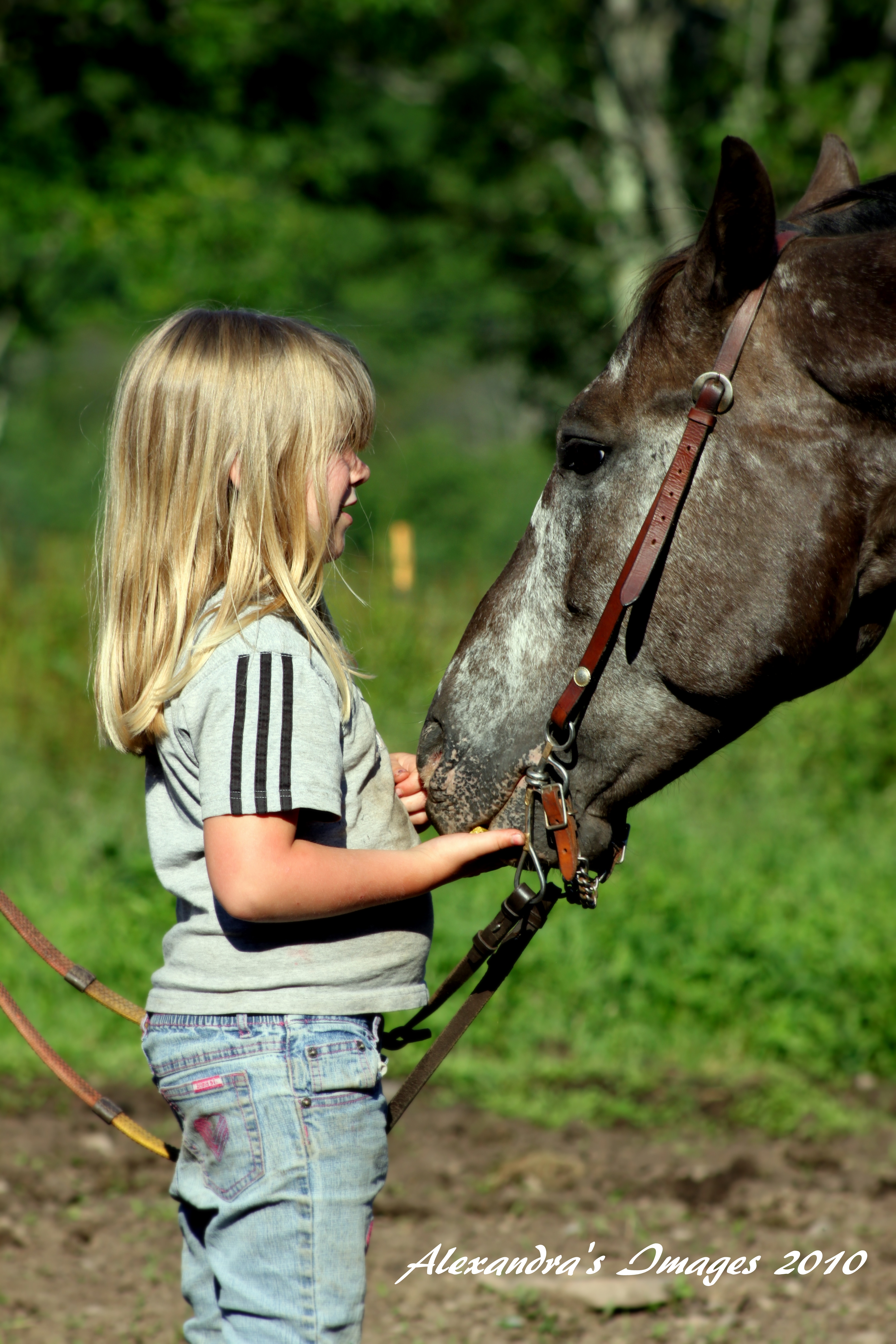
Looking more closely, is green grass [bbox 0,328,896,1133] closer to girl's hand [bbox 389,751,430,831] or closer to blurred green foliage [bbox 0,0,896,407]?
girl's hand [bbox 389,751,430,831]

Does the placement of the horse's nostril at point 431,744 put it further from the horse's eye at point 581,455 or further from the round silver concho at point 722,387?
Result: the round silver concho at point 722,387

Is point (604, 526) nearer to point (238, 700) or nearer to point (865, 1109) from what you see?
point (238, 700)

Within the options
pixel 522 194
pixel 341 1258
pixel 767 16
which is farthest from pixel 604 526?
pixel 522 194

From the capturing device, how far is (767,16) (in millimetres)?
14781

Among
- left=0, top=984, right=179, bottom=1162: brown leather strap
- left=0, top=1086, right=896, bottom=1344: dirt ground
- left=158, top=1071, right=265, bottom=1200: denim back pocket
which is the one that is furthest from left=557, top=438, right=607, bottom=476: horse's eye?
left=0, top=1086, right=896, bottom=1344: dirt ground

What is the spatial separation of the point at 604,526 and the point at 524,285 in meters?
18.3

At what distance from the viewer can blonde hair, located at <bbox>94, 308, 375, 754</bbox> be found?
1820 mm

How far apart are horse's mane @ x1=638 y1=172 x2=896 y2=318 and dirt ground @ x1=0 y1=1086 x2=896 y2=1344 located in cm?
240

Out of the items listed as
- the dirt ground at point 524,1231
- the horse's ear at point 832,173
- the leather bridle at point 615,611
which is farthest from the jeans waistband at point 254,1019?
the horse's ear at point 832,173

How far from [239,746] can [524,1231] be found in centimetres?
224

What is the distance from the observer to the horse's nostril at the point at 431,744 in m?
2.15

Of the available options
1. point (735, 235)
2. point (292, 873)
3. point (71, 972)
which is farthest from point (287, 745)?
point (735, 235)

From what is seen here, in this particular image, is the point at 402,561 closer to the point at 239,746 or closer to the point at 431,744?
the point at 431,744

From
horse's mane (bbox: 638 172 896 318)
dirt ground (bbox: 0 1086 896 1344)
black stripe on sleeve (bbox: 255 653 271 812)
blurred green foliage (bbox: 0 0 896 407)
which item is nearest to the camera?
black stripe on sleeve (bbox: 255 653 271 812)
